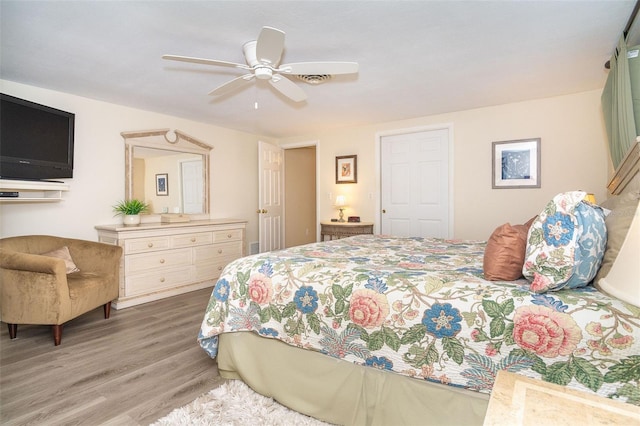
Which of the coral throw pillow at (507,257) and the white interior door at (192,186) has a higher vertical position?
the white interior door at (192,186)

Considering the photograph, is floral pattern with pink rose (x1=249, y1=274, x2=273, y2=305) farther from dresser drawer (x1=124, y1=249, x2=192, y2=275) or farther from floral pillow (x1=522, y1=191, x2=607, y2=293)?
dresser drawer (x1=124, y1=249, x2=192, y2=275)

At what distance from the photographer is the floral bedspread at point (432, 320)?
3.96 feet

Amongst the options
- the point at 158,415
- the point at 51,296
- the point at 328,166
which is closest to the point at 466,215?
the point at 328,166

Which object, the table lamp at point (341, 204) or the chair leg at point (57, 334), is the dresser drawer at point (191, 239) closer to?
the chair leg at point (57, 334)

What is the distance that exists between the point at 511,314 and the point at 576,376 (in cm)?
28

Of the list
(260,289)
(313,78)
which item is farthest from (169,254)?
(313,78)

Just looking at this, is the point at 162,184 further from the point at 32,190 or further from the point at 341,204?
the point at 341,204

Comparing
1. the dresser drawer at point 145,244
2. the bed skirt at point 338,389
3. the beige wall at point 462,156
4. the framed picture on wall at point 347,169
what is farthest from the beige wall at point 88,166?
the bed skirt at point 338,389

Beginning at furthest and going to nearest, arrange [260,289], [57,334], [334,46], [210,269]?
[210,269], [57,334], [334,46], [260,289]

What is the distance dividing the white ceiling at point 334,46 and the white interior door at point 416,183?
34.3 inches

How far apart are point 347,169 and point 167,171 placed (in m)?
2.60

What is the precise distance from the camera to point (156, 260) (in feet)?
12.7

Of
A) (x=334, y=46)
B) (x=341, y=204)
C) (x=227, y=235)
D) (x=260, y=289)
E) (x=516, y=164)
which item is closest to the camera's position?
(x=260, y=289)

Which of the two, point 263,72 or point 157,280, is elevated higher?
point 263,72
